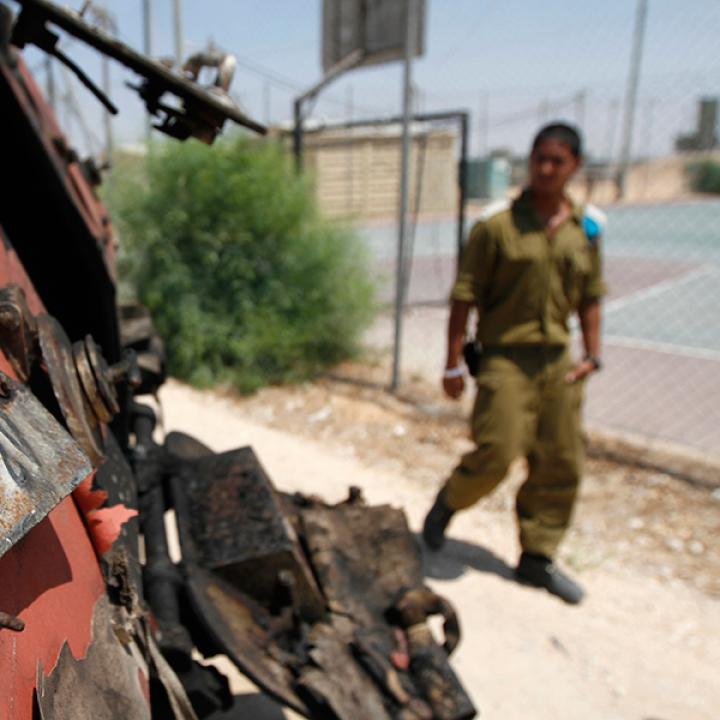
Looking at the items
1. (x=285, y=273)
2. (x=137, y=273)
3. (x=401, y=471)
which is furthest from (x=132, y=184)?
(x=401, y=471)

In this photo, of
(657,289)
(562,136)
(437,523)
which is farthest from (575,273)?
(657,289)

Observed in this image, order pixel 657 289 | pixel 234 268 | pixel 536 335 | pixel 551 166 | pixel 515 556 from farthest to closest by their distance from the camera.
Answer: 1. pixel 657 289
2. pixel 234 268
3. pixel 515 556
4. pixel 536 335
5. pixel 551 166

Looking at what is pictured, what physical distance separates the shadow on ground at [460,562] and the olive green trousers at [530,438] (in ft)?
→ 0.86

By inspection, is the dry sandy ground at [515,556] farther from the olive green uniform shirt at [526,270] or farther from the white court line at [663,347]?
the white court line at [663,347]

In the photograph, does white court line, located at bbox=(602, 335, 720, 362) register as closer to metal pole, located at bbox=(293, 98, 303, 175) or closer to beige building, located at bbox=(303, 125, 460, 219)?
metal pole, located at bbox=(293, 98, 303, 175)

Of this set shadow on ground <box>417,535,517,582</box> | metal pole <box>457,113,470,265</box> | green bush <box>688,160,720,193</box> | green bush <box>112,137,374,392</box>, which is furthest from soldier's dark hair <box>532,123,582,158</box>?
green bush <box>688,160,720,193</box>

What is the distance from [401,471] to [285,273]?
8.31 feet

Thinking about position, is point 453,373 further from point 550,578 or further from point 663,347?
point 663,347

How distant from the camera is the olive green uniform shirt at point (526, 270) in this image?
3346mm

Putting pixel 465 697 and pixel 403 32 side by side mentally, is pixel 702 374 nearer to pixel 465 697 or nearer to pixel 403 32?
pixel 403 32

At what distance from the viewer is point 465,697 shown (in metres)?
1.87

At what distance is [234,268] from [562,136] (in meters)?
3.96

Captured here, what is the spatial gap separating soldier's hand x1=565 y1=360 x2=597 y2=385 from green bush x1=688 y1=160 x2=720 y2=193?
18.4m

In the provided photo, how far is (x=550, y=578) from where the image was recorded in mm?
3584
